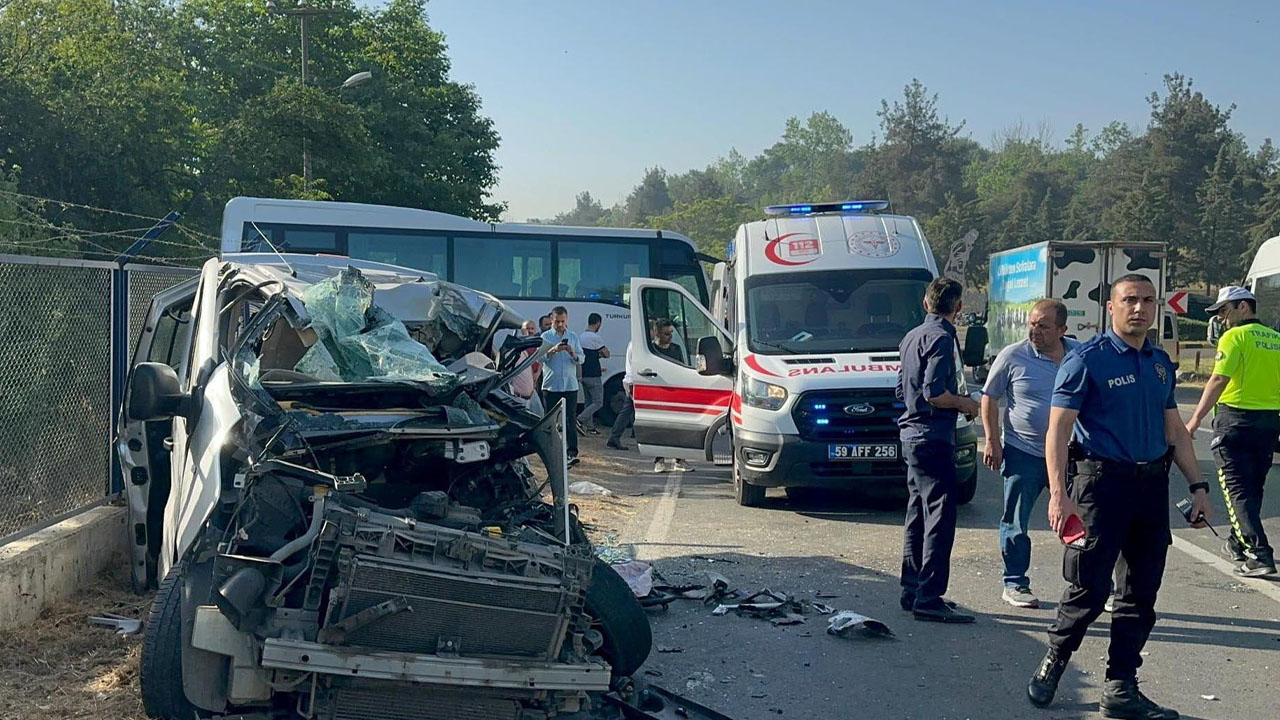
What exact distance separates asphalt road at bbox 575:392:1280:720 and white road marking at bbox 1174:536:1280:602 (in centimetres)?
2

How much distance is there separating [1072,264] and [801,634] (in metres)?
19.4

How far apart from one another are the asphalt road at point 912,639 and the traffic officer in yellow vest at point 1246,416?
1.08ft

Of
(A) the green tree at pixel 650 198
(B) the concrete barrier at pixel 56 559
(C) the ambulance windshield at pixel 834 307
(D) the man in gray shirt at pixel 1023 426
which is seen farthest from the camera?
(A) the green tree at pixel 650 198

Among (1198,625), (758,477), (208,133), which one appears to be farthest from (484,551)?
(208,133)

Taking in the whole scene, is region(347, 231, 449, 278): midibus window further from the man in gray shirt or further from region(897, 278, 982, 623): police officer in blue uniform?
the man in gray shirt

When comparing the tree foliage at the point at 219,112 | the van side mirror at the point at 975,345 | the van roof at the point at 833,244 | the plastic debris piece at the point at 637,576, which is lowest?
the plastic debris piece at the point at 637,576

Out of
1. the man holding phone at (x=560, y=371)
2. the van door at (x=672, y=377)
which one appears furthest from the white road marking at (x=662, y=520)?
the man holding phone at (x=560, y=371)

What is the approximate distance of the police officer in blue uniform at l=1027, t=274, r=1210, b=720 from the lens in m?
4.92

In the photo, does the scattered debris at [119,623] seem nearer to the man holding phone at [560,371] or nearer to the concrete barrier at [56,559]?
the concrete barrier at [56,559]

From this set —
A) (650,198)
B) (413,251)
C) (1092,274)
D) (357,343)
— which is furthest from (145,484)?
(650,198)

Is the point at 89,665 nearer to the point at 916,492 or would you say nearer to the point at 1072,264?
the point at 916,492

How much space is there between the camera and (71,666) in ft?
18.0

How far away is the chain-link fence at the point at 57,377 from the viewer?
20.6 feet

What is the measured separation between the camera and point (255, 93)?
131 ft
